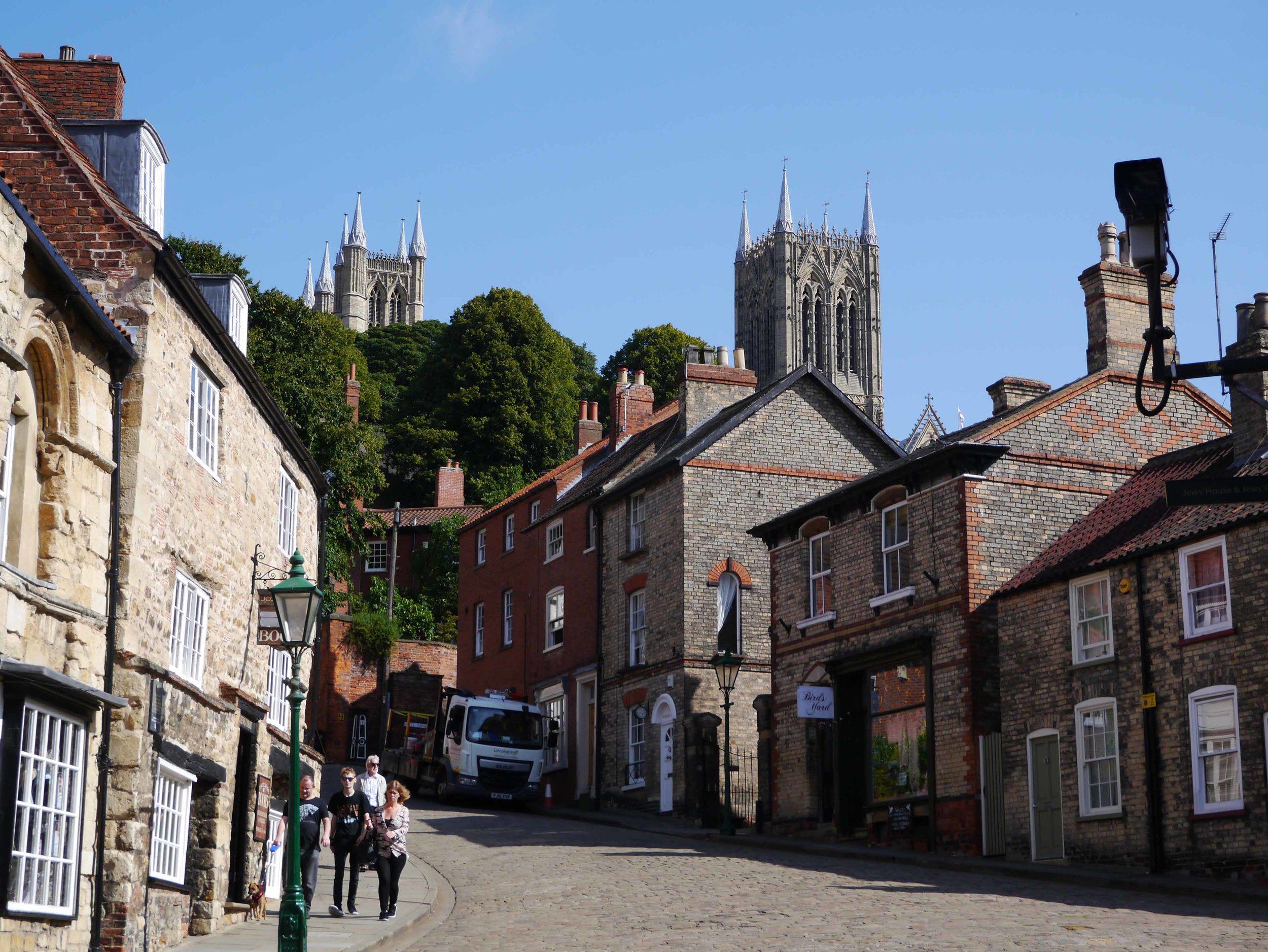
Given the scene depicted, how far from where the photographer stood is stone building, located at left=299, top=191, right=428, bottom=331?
16362 centimetres

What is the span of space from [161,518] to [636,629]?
2314 centimetres

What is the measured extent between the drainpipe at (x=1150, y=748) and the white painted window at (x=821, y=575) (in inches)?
307

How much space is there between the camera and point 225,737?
17.7m

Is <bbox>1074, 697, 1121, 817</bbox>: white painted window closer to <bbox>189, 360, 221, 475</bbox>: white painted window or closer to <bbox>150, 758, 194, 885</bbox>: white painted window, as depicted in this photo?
<bbox>150, 758, 194, 885</bbox>: white painted window

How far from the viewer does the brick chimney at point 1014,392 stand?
104ft

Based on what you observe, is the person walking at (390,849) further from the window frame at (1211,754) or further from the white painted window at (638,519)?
the white painted window at (638,519)

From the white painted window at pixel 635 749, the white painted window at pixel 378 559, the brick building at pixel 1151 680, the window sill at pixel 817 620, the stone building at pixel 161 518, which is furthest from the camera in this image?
the white painted window at pixel 378 559

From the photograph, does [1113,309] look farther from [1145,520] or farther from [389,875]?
[389,875]

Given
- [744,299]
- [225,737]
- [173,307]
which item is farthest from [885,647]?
[744,299]

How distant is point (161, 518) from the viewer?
50.1 ft

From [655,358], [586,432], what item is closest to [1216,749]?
[586,432]

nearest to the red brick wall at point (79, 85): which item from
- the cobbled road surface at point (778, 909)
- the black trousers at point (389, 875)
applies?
the black trousers at point (389, 875)

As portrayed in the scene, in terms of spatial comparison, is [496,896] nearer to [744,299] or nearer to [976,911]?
[976,911]

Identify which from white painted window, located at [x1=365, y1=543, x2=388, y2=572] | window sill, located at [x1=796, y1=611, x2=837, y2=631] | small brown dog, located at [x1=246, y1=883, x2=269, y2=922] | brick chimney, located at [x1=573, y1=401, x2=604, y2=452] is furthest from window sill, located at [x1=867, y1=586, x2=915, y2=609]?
white painted window, located at [x1=365, y1=543, x2=388, y2=572]
